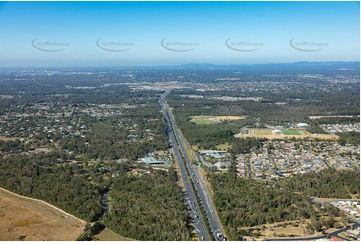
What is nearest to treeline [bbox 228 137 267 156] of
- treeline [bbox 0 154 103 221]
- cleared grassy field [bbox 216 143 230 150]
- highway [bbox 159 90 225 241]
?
cleared grassy field [bbox 216 143 230 150]

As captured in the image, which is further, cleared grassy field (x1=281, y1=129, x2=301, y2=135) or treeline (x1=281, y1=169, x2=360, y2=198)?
cleared grassy field (x1=281, y1=129, x2=301, y2=135)

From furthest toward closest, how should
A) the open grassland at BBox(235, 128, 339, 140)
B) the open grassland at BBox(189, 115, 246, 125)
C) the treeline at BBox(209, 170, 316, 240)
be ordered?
the open grassland at BBox(189, 115, 246, 125), the open grassland at BBox(235, 128, 339, 140), the treeline at BBox(209, 170, 316, 240)

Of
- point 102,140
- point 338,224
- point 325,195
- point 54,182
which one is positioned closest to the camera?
point 338,224

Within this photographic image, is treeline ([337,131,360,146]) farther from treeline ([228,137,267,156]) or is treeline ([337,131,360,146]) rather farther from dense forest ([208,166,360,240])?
dense forest ([208,166,360,240])

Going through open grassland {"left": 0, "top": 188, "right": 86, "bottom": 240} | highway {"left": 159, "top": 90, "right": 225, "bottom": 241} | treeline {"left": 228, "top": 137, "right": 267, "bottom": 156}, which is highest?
treeline {"left": 228, "top": 137, "right": 267, "bottom": 156}

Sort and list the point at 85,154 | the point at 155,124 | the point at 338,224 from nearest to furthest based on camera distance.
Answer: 1. the point at 338,224
2. the point at 85,154
3. the point at 155,124

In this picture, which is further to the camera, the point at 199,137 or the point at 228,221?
the point at 199,137

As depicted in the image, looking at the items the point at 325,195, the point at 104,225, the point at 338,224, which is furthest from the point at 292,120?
the point at 104,225

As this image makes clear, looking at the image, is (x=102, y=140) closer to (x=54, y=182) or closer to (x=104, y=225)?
(x=54, y=182)
